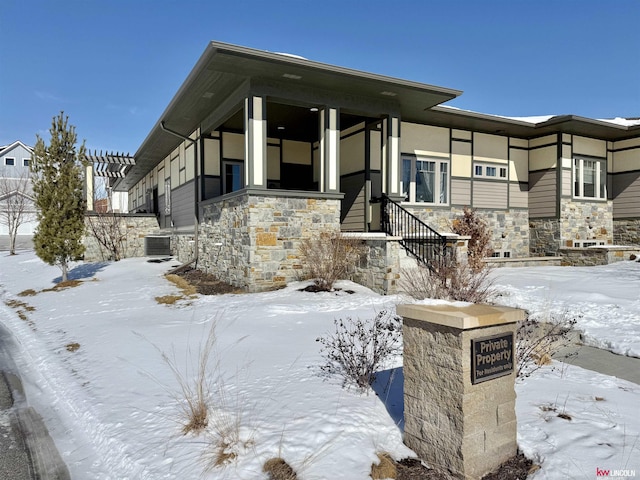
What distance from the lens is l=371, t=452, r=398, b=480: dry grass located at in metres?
2.76

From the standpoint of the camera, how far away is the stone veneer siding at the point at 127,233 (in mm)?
17922

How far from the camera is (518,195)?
631 inches

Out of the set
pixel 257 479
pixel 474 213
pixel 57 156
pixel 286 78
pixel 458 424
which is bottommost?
pixel 257 479

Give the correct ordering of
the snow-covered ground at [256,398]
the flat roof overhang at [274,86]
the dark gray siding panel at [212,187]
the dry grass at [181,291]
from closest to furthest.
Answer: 1. the snow-covered ground at [256,398]
2. the flat roof overhang at [274,86]
3. the dry grass at [181,291]
4. the dark gray siding panel at [212,187]

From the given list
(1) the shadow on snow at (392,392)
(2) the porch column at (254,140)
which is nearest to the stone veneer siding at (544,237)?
(2) the porch column at (254,140)

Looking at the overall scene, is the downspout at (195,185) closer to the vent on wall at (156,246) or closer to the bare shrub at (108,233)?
the vent on wall at (156,246)

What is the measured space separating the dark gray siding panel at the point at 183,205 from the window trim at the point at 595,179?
554 inches

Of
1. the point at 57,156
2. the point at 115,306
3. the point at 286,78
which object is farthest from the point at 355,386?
the point at 57,156

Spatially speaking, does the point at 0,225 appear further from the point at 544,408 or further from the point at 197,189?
the point at 544,408

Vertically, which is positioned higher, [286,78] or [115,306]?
[286,78]

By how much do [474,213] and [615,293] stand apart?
6.61 m

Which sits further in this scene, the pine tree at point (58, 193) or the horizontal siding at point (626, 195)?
the horizontal siding at point (626, 195)

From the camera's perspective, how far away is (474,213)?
48.1 ft

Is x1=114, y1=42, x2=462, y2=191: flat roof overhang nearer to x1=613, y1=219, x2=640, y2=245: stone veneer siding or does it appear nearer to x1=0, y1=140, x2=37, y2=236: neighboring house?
x1=613, y1=219, x2=640, y2=245: stone veneer siding
